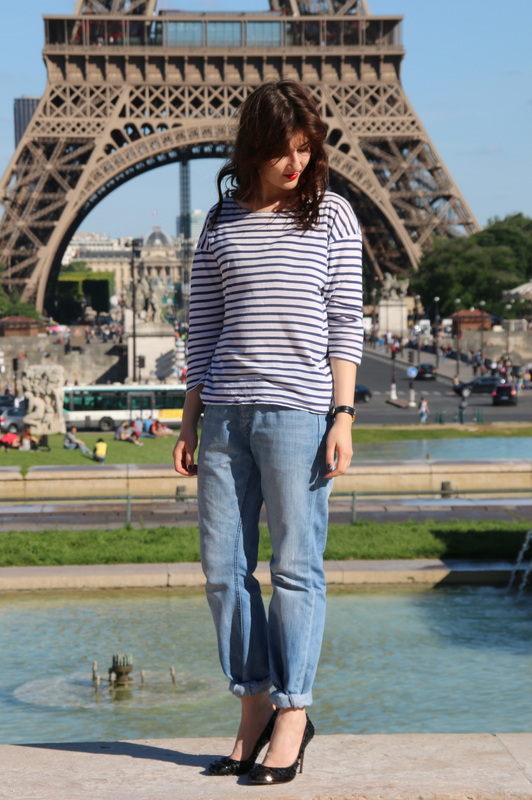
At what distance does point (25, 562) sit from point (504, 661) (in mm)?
6211

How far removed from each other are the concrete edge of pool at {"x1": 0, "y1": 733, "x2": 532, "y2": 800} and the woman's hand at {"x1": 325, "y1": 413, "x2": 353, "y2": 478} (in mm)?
1057

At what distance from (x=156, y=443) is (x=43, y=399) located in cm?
291

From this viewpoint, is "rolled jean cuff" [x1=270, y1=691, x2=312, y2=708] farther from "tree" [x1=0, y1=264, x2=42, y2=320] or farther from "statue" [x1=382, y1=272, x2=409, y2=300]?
"tree" [x1=0, y1=264, x2=42, y2=320]

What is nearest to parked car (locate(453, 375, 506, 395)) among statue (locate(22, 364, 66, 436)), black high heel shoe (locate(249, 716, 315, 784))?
statue (locate(22, 364, 66, 436))

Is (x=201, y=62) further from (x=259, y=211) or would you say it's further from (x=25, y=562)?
(x=259, y=211)

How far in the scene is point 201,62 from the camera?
3110 inches

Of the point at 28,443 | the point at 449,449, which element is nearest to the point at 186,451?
the point at 28,443

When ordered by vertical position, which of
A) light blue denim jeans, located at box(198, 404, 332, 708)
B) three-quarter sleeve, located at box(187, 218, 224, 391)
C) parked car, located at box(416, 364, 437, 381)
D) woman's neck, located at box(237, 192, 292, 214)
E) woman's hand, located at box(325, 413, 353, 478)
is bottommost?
parked car, located at box(416, 364, 437, 381)

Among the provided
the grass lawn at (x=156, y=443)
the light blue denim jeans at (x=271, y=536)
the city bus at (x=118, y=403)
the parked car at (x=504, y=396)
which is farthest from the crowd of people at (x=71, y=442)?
the light blue denim jeans at (x=271, y=536)

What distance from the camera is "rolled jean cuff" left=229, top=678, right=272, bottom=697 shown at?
16.8 feet

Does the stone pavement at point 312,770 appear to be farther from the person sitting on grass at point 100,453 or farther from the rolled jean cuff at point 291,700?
the person sitting on grass at point 100,453

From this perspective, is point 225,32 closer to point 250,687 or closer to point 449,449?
point 449,449

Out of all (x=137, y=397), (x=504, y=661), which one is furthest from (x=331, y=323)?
Answer: (x=137, y=397)

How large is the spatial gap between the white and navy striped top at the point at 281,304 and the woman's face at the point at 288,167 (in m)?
0.12
